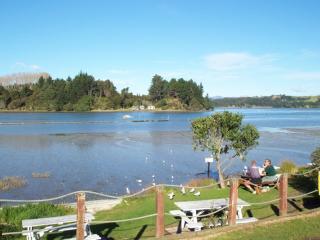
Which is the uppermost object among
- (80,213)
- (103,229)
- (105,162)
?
(80,213)

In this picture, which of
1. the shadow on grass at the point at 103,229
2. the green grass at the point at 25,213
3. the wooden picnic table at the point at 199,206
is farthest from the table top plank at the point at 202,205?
the green grass at the point at 25,213

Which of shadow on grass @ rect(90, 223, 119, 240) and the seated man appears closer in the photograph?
shadow on grass @ rect(90, 223, 119, 240)

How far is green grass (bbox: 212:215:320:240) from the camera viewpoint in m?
10.0

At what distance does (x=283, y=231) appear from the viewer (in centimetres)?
1044

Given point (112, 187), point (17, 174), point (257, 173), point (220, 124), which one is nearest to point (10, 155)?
point (17, 174)

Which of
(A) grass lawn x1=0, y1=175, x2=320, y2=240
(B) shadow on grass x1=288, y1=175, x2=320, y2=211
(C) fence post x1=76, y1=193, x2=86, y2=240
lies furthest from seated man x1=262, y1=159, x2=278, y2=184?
(C) fence post x1=76, y1=193, x2=86, y2=240

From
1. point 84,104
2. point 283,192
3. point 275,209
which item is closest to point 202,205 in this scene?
point 283,192

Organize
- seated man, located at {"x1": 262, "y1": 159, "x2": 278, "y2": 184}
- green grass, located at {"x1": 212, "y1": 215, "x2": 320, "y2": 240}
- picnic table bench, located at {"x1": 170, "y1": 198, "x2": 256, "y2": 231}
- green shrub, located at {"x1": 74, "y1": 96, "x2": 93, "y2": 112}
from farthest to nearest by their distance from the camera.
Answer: green shrub, located at {"x1": 74, "y1": 96, "x2": 93, "y2": 112} → seated man, located at {"x1": 262, "y1": 159, "x2": 278, "y2": 184} → picnic table bench, located at {"x1": 170, "y1": 198, "x2": 256, "y2": 231} → green grass, located at {"x1": 212, "y1": 215, "x2": 320, "y2": 240}

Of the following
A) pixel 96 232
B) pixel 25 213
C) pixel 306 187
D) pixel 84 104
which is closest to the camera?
pixel 96 232

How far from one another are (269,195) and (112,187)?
13.8 m

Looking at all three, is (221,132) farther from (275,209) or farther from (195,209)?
(195,209)

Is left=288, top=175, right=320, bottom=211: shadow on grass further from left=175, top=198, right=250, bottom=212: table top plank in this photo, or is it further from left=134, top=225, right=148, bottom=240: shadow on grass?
left=134, top=225, right=148, bottom=240: shadow on grass

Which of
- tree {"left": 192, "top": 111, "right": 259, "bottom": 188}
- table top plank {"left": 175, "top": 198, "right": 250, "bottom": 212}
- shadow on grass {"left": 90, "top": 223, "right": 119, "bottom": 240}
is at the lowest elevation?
shadow on grass {"left": 90, "top": 223, "right": 119, "bottom": 240}

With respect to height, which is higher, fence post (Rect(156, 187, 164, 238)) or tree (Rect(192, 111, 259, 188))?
tree (Rect(192, 111, 259, 188))
